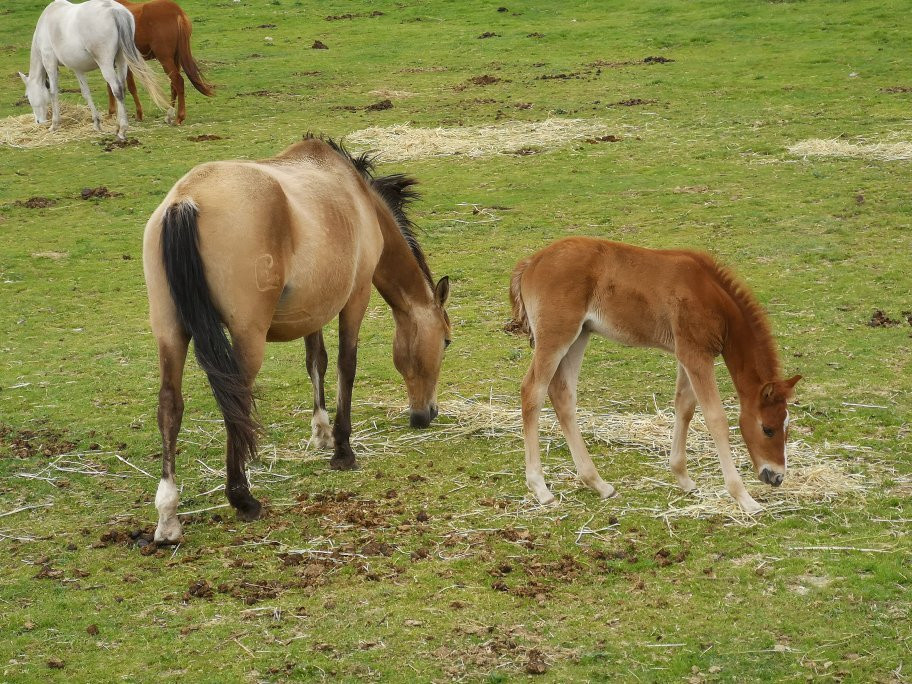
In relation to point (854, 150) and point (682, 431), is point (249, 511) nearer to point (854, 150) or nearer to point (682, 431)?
point (682, 431)

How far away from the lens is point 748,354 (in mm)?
6234

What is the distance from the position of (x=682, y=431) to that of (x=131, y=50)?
14.3 m

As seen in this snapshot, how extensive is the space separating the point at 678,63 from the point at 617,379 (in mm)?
14826

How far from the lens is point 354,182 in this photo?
7.44 metres

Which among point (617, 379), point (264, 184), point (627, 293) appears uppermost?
point (264, 184)

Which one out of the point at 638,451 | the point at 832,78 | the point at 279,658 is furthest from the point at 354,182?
the point at 832,78

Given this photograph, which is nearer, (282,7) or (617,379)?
(617,379)

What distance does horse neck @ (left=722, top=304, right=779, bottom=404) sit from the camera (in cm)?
618

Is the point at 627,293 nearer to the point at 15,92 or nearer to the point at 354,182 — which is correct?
the point at 354,182

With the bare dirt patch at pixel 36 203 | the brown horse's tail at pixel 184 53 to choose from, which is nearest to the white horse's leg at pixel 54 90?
the brown horse's tail at pixel 184 53

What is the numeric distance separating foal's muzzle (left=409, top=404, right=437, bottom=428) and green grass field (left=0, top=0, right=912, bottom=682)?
0.68ft

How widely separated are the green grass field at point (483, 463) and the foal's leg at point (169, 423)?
142mm

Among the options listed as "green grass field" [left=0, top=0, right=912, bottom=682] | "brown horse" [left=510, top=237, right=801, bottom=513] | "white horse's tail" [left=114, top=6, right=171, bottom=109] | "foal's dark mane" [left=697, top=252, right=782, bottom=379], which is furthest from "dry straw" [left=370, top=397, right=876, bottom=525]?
"white horse's tail" [left=114, top=6, right=171, bottom=109]

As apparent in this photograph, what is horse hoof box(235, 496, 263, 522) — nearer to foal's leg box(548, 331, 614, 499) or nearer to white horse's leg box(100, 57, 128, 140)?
foal's leg box(548, 331, 614, 499)
